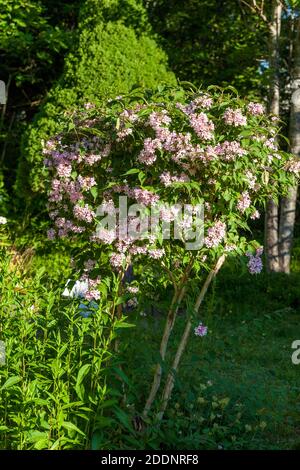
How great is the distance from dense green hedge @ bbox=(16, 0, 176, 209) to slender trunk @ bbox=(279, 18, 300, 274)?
1721mm

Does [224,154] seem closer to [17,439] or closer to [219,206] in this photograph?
[219,206]

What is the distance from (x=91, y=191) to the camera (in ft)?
12.8

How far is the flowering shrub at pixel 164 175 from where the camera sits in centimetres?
378

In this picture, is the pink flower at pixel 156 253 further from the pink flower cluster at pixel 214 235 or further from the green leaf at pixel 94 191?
the green leaf at pixel 94 191

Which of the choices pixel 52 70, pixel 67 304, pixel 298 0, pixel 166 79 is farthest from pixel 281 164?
pixel 52 70

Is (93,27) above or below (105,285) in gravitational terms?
above

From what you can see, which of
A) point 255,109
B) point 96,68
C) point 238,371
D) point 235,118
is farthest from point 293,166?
point 96,68

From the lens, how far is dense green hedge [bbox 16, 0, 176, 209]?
27.1ft

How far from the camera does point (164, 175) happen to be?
379 centimetres

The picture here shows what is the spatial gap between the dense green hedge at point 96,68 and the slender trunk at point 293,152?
172 cm

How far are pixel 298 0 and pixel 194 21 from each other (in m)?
5.36

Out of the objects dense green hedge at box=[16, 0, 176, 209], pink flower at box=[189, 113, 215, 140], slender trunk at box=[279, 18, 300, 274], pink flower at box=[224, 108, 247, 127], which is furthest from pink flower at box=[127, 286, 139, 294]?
slender trunk at box=[279, 18, 300, 274]

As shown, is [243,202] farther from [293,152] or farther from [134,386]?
[293,152]

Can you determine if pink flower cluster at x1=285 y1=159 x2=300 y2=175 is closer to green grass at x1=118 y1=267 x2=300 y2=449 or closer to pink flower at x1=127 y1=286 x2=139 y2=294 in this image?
pink flower at x1=127 y1=286 x2=139 y2=294
